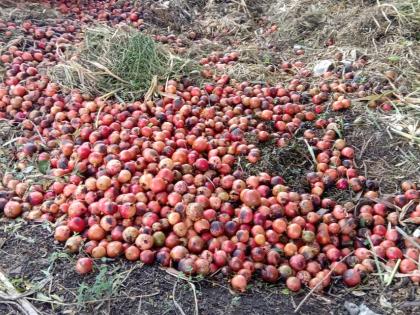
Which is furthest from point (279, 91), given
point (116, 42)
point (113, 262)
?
point (113, 262)

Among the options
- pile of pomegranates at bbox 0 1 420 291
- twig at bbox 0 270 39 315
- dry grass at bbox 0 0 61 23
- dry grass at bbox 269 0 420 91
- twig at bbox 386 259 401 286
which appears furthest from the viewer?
dry grass at bbox 0 0 61 23

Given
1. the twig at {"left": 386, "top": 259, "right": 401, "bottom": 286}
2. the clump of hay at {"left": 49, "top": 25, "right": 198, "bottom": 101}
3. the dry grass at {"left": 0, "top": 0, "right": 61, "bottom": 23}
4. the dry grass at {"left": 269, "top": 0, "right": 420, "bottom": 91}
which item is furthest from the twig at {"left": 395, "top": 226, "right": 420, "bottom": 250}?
the dry grass at {"left": 0, "top": 0, "right": 61, "bottom": 23}

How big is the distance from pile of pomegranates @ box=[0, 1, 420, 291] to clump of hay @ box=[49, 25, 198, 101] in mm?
161

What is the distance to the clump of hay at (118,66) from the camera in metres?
4.19

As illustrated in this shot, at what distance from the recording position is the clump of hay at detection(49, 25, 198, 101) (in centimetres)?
419

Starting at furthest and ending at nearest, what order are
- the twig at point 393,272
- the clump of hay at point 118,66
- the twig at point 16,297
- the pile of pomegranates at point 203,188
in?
the clump of hay at point 118,66 → the pile of pomegranates at point 203,188 → the twig at point 393,272 → the twig at point 16,297

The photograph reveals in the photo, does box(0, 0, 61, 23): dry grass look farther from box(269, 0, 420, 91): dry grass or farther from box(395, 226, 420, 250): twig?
box(395, 226, 420, 250): twig

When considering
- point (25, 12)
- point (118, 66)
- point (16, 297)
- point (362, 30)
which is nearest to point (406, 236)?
point (16, 297)

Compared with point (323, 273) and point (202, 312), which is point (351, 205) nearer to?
point (323, 273)

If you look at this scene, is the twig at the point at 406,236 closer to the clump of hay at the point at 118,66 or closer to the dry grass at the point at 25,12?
the clump of hay at the point at 118,66

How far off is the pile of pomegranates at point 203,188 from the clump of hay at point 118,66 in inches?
6.3

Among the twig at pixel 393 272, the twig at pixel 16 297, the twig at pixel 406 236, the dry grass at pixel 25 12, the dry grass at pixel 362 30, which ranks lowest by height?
the twig at pixel 393 272

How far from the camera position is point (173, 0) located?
6.32 m

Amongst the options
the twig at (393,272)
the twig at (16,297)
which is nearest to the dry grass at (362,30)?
the twig at (393,272)
